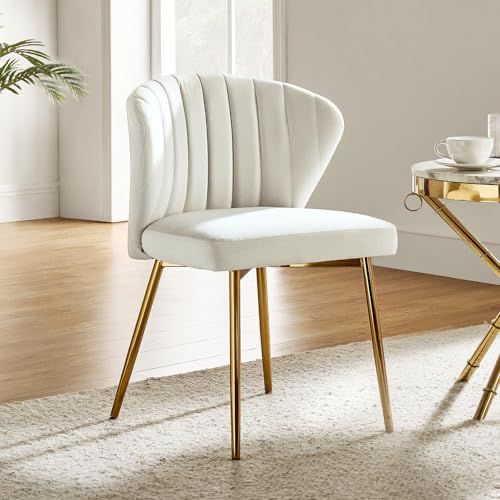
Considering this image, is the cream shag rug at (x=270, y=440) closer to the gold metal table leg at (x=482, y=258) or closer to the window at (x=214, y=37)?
the gold metal table leg at (x=482, y=258)

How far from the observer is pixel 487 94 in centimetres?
447

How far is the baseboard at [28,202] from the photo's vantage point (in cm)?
640

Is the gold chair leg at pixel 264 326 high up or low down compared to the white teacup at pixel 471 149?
down

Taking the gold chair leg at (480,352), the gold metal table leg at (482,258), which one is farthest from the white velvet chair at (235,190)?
the gold chair leg at (480,352)

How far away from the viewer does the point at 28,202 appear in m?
6.51

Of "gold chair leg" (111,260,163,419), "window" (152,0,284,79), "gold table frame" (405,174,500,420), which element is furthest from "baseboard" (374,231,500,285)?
"gold chair leg" (111,260,163,419)

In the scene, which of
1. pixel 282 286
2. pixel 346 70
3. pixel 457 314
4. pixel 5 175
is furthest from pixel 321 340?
pixel 5 175

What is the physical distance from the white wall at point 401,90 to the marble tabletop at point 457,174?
6.49ft

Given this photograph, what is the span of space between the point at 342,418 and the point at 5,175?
4.25 meters

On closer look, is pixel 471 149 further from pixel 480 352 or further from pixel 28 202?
pixel 28 202

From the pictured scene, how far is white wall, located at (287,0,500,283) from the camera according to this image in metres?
4.53

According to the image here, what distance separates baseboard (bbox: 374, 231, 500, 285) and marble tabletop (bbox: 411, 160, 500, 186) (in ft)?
6.52

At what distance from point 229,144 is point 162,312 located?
4.46 feet

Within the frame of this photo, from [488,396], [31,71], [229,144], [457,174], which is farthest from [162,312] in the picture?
[457,174]
